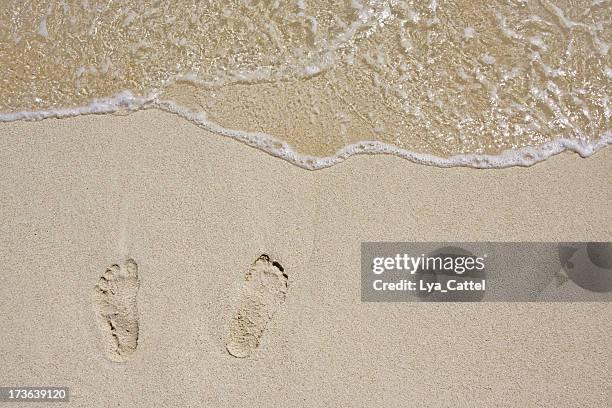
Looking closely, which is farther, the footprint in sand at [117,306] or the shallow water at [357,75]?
the shallow water at [357,75]

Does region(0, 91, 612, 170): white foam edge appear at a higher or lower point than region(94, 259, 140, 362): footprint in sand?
higher

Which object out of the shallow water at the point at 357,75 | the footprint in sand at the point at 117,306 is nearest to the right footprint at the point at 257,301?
the footprint in sand at the point at 117,306

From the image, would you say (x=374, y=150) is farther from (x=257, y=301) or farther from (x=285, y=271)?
(x=257, y=301)

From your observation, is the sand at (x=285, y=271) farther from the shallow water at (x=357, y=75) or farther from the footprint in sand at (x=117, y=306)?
the shallow water at (x=357, y=75)

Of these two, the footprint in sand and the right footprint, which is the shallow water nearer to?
the right footprint

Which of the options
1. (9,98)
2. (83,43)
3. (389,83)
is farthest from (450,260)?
(9,98)

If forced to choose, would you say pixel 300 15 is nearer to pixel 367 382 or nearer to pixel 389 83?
pixel 389 83

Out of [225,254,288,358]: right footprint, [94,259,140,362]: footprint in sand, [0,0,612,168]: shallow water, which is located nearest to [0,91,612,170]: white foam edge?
[0,0,612,168]: shallow water
